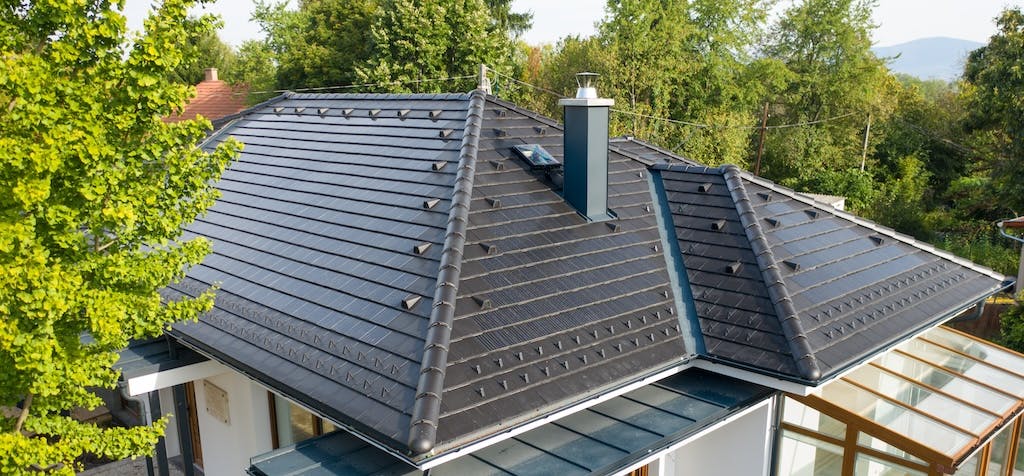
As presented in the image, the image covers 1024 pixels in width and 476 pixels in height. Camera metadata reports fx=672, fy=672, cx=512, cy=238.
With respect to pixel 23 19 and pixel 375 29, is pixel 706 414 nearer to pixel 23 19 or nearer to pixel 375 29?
pixel 23 19

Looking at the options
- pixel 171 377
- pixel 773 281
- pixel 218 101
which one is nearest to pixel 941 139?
pixel 773 281

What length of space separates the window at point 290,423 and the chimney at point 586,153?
4597mm

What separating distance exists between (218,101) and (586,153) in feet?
126

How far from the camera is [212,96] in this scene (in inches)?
1684

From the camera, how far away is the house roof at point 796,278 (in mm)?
7738

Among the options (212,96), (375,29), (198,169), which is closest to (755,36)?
(375,29)

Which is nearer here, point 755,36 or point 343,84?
point 343,84

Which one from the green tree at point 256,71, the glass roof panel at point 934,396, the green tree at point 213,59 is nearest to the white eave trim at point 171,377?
the glass roof panel at point 934,396

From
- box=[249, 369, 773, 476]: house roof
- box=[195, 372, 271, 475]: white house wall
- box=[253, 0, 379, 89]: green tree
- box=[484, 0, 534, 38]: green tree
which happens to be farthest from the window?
box=[484, 0, 534, 38]: green tree

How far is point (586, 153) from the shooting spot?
9453 millimetres

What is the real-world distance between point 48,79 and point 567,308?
5303 mm

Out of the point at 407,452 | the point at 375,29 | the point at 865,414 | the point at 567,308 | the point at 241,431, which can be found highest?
the point at 375,29

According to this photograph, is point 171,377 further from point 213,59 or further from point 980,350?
point 213,59

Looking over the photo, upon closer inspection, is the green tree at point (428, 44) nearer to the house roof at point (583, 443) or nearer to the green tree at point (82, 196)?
the green tree at point (82, 196)
